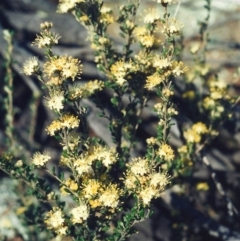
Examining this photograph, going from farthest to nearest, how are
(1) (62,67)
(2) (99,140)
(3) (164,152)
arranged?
(2) (99,140) → (3) (164,152) → (1) (62,67)

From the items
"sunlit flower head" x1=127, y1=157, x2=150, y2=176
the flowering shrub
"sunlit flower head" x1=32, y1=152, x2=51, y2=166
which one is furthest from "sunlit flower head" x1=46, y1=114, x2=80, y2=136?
"sunlit flower head" x1=127, y1=157, x2=150, y2=176

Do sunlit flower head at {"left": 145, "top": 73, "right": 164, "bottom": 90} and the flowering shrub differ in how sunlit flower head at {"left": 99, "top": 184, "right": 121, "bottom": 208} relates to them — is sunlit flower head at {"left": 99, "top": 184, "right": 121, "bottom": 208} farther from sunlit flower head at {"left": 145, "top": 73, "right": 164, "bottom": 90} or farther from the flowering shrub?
sunlit flower head at {"left": 145, "top": 73, "right": 164, "bottom": 90}

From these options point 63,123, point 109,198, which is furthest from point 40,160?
point 109,198

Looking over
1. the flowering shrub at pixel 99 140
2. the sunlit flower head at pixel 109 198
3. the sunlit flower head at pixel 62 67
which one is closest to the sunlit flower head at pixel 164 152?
the flowering shrub at pixel 99 140

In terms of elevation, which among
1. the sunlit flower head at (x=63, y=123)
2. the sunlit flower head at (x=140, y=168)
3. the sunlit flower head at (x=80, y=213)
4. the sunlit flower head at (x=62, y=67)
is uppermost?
the sunlit flower head at (x=62, y=67)

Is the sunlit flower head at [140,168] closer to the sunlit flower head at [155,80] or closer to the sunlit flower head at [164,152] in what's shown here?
the sunlit flower head at [164,152]

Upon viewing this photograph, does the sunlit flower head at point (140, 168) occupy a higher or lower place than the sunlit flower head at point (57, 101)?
lower

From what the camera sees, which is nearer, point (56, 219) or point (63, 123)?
point (63, 123)

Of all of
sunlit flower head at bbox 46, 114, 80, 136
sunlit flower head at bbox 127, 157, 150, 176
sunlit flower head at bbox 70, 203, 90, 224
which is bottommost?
sunlit flower head at bbox 70, 203, 90, 224

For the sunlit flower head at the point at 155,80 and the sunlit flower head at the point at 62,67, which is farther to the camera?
the sunlit flower head at the point at 155,80

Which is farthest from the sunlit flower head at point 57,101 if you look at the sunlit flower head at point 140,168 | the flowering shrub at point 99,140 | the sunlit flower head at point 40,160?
the sunlit flower head at point 140,168

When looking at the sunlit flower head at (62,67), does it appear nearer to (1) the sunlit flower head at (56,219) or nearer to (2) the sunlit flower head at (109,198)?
(2) the sunlit flower head at (109,198)

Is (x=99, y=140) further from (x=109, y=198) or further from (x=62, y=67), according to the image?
(x=62, y=67)
